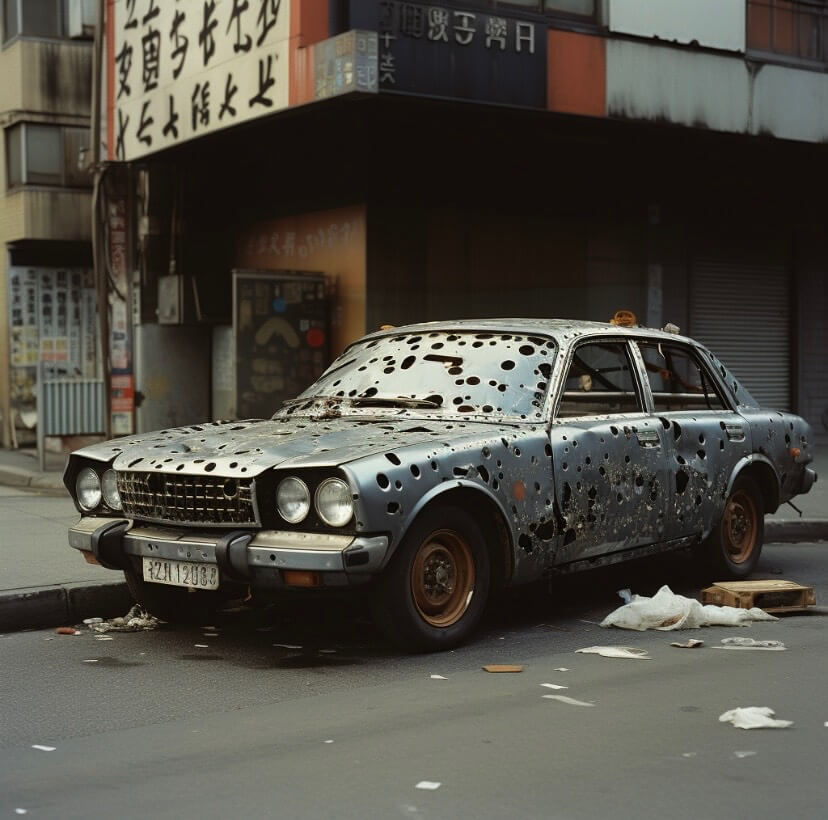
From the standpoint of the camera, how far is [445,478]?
5859 mm

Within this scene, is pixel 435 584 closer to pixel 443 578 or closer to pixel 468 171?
pixel 443 578

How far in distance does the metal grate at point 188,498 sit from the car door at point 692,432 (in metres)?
2.54

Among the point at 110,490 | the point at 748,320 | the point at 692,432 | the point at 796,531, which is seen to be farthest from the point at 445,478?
the point at 748,320

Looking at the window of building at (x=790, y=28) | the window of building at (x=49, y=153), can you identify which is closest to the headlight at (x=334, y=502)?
the window of building at (x=790, y=28)

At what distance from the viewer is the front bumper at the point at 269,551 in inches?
217

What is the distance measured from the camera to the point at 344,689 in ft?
17.7

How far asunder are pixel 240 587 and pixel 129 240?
1270 centimetres

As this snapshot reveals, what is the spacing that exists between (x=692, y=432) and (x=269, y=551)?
9.42ft

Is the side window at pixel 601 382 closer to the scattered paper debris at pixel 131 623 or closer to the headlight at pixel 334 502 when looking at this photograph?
the headlight at pixel 334 502

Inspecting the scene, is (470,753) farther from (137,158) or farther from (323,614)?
(137,158)

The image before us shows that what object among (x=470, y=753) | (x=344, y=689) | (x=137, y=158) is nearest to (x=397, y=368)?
(x=344, y=689)

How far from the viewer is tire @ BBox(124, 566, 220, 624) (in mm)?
6703

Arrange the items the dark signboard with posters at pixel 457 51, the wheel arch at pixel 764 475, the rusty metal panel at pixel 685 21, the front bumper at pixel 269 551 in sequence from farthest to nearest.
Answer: the rusty metal panel at pixel 685 21 < the dark signboard with posters at pixel 457 51 < the wheel arch at pixel 764 475 < the front bumper at pixel 269 551

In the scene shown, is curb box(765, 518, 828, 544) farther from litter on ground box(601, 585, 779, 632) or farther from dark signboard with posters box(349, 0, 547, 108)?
dark signboard with posters box(349, 0, 547, 108)
